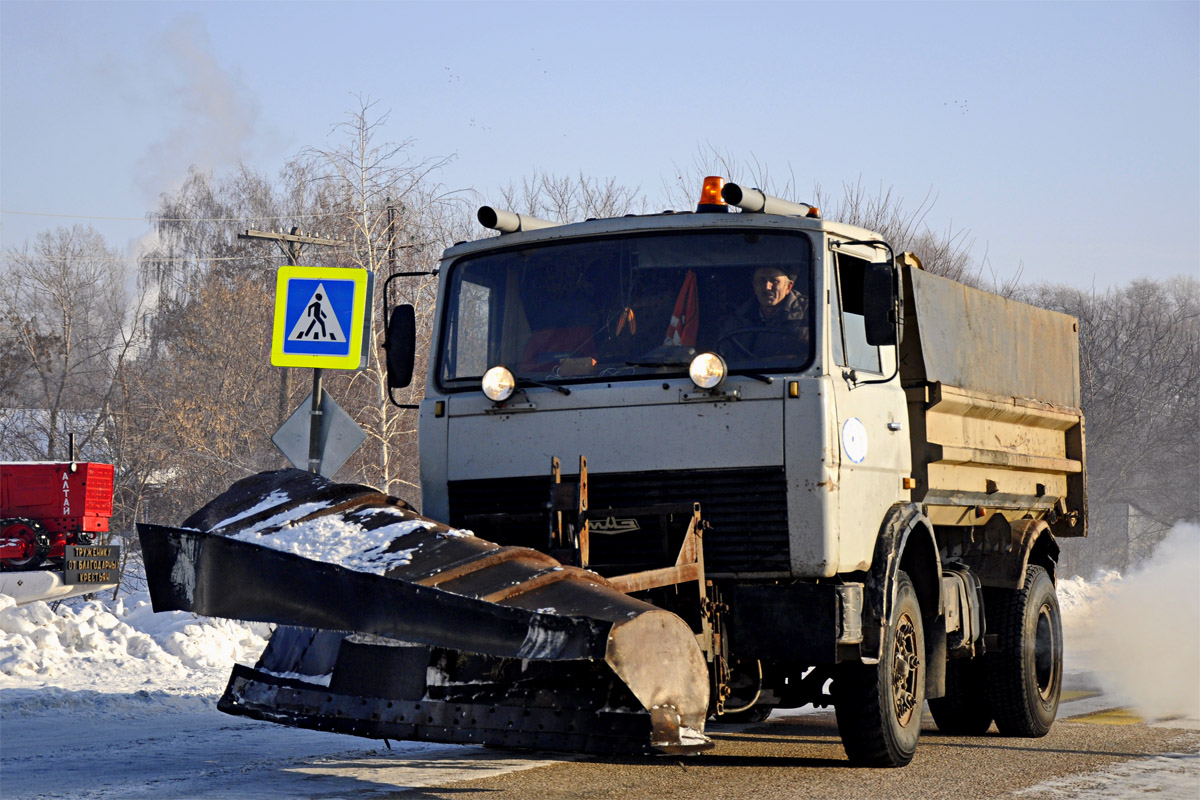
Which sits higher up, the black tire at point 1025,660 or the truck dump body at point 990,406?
the truck dump body at point 990,406

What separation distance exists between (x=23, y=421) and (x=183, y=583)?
30.3 m

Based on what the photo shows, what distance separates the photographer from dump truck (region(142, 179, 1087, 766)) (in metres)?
5.22

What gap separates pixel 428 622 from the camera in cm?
509

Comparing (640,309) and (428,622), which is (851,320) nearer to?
(640,309)

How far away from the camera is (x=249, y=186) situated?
4744 centimetres

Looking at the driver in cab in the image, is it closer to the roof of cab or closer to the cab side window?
the cab side window

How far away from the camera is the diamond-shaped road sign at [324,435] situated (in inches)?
→ 404

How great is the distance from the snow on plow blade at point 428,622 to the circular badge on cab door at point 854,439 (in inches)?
65.7

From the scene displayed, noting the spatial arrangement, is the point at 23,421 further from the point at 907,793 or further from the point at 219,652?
the point at 907,793

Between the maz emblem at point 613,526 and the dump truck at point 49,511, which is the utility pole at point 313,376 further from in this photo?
the dump truck at point 49,511

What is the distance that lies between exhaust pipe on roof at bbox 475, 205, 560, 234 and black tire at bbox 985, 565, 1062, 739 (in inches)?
166

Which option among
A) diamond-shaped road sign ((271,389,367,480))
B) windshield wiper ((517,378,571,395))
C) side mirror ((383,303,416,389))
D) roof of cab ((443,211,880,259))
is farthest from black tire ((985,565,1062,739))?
diamond-shaped road sign ((271,389,367,480))

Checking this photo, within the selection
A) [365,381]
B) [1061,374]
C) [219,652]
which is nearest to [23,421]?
[365,381]

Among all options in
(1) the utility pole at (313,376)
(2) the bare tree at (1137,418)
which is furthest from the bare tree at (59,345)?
(2) the bare tree at (1137,418)
